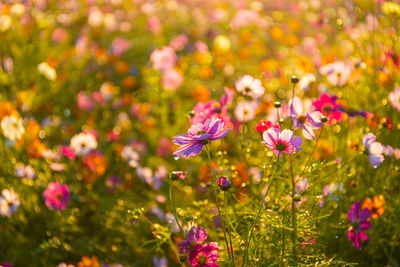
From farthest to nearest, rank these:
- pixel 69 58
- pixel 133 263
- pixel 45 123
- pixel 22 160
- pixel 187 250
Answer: pixel 69 58, pixel 45 123, pixel 22 160, pixel 133 263, pixel 187 250

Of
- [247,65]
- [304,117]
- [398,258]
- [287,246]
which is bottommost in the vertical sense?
[247,65]

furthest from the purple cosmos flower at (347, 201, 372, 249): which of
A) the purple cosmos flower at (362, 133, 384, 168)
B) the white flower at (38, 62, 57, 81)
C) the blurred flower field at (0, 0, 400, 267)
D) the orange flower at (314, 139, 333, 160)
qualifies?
Result: the white flower at (38, 62, 57, 81)

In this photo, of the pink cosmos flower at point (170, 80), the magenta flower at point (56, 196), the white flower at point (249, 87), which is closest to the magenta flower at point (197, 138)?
the white flower at point (249, 87)

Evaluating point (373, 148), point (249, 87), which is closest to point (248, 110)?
point (249, 87)

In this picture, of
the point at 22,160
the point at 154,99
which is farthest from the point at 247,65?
the point at 22,160

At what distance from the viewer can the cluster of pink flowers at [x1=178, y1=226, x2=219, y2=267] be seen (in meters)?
0.80

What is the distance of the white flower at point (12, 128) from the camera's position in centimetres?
159

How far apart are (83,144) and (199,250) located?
3.29 ft

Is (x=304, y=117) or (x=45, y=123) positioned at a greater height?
(x=304, y=117)

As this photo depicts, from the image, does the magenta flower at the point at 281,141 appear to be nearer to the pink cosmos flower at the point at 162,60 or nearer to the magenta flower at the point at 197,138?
the magenta flower at the point at 197,138

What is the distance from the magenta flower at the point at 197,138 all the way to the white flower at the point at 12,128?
1106mm

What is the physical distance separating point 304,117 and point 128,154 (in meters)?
0.96

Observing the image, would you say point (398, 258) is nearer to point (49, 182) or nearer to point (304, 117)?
point (304, 117)

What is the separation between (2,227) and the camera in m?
1.37
